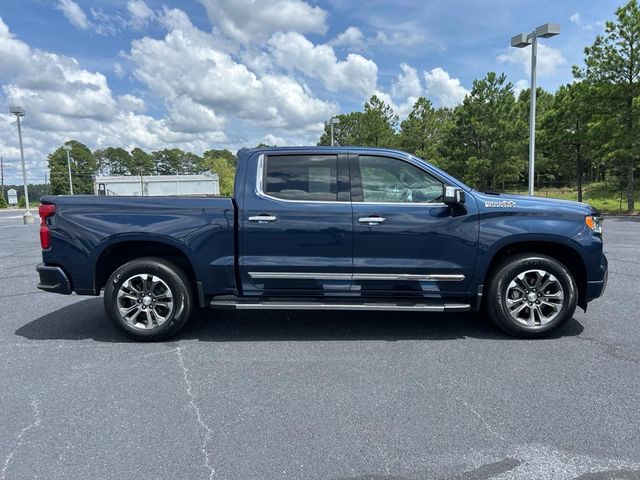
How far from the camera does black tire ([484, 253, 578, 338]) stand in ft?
14.1

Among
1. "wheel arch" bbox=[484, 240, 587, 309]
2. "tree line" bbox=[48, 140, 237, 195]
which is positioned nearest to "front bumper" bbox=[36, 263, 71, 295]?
"wheel arch" bbox=[484, 240, 587, 309]

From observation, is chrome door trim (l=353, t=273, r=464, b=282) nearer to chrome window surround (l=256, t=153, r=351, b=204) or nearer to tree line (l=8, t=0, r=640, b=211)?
chrome window surround (l=256, t=153, r=351, b=204)

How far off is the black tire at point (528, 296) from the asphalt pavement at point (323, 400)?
0.59 ft

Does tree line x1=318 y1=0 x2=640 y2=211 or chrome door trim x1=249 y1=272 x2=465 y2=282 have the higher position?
tree line x1=318 y1=0 x2=640 y2=211

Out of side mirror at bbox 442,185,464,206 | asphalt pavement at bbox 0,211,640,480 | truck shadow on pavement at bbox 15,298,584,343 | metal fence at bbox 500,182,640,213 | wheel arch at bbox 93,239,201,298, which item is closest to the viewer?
asphalt pavement at bbox 0,211,640,480

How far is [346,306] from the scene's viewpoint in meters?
4.24

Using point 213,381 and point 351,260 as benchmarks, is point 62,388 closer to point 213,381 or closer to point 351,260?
point 213,381

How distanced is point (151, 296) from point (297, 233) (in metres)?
1.63

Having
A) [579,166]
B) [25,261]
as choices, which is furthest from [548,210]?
[579,166]

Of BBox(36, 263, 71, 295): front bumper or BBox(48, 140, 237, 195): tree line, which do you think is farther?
BBox(48, 140, 237, 195): tree line

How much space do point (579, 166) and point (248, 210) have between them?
30531mm

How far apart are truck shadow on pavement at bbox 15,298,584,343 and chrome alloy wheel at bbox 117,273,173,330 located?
0.27 m

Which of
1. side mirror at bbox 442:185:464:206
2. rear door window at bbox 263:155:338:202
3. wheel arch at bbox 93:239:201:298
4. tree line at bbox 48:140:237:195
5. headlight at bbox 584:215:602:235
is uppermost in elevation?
tree line at bbox 48:140:237:195

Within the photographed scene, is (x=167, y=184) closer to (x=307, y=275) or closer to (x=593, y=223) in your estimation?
(x=307, y=275)
